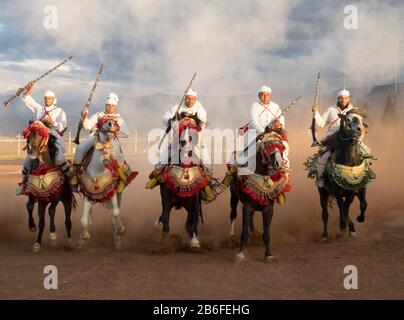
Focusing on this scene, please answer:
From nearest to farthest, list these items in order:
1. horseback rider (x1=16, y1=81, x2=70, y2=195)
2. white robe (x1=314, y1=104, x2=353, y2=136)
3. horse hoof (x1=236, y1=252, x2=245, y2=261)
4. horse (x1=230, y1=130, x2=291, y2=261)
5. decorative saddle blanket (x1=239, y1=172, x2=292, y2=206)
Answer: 1. horse (x1=230, y1=130, x2=291, y2=261)
2. decorative saddle blanket (x1=239, y1=172, x2=292, y2=206)
3. horse hoof (x1=236, y1=252, x2=245, y2=261)
4. horseback rider (x1=16, y1=81, x2=70, y2=195)
5. white robe (x1=314, y1=104, x2=353, y2=136)

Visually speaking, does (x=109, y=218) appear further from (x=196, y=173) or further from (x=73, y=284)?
(x=73, y=284)

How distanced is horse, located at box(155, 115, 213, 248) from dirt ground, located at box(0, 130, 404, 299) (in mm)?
754

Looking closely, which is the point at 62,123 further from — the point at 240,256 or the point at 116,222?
the point at 240,256

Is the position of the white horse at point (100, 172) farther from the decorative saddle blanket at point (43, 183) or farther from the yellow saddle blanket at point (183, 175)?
the yellow saddle blanket at point (183, 175)

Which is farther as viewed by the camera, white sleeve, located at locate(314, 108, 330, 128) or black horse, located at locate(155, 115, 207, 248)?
white sleeve, located at locate(314, 108, 330, 128)

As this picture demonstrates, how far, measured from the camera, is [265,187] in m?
10.0

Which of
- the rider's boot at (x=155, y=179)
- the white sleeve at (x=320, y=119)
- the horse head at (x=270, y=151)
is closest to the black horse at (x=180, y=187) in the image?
the rider's boot at (x=155, y=179)

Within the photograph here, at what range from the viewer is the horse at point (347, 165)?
11547 mm

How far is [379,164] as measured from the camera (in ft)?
86.0

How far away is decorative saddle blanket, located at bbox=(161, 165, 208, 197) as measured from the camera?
10.8 metres

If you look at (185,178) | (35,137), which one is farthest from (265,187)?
(35,137)

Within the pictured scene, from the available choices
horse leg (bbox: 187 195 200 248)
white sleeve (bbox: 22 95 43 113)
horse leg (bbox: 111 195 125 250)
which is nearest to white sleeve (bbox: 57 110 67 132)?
white sleeve (bbox: 22 95 43 113)

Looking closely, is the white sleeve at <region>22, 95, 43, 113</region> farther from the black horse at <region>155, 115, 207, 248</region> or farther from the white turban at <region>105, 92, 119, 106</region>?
the black horse at <region>155, 115, 207, 248</region>
